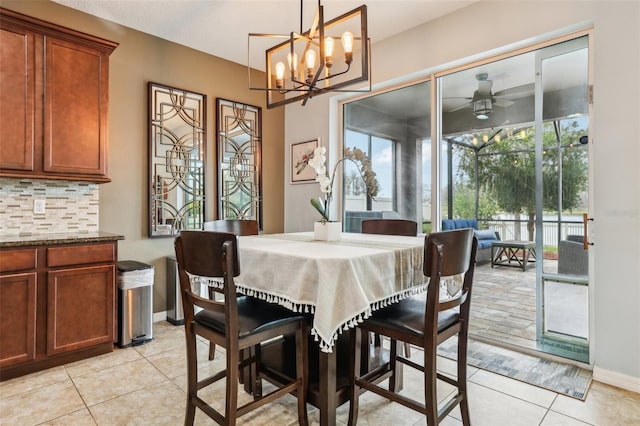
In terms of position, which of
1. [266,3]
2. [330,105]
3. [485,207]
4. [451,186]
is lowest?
[485,207]

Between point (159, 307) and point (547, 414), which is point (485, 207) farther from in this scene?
Result: point (159, 307)

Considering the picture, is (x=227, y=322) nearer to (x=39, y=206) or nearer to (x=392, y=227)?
(x=392, y=227)

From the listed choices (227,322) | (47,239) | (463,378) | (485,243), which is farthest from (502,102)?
(47,239)

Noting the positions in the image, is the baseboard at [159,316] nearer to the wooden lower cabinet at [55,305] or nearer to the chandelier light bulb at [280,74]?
the wooden lower cabinet at [55,305]

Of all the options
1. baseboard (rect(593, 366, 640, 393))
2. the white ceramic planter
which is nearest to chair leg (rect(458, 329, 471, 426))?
the white ceramic planter

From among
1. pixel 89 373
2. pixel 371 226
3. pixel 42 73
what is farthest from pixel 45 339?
pixel 371 226

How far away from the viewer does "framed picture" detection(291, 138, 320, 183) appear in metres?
4.34

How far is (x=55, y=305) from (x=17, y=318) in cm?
21

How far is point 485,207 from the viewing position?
3154 mm

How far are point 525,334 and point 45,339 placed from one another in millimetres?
3671

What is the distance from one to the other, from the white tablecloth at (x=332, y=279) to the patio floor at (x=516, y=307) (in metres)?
1.47

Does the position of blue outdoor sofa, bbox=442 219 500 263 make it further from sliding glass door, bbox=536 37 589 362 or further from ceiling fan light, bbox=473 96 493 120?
ceiling fan light, bbox=473 96 493 120

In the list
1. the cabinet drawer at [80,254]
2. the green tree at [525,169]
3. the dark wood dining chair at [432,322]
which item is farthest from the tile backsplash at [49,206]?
the green tree at [525,169]

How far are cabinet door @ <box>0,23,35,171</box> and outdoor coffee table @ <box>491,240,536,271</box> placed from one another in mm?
3881
